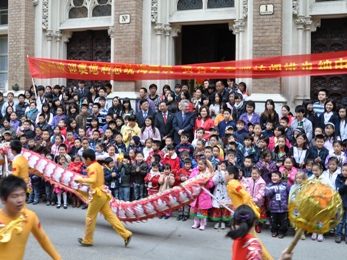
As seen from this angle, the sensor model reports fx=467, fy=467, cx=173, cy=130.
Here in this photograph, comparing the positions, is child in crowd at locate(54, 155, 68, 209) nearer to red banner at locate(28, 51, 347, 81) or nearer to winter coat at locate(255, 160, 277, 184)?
red banner at locate(28, 51, 347, 81)

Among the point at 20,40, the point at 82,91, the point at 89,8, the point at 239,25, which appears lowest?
the point at 82,91

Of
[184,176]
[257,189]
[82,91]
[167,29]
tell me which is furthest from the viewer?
[167,29]

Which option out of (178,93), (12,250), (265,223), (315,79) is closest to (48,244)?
(12,250)

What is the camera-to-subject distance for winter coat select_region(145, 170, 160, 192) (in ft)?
30.1

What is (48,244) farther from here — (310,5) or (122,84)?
(310,5)

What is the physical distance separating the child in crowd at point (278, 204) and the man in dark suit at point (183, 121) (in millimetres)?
2649

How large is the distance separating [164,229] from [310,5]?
24.9 ft

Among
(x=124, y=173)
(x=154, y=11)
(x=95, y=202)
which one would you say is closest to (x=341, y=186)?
(x=95, y=202)

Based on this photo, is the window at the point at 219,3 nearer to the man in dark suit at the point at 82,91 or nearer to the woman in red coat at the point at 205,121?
the man in dark suit at the point at 82,91

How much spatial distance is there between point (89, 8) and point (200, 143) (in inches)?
308

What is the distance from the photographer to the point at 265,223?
8.64 meters

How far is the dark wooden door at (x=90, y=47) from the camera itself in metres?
15.2

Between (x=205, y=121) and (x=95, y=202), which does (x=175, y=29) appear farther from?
(x=95, y=202)

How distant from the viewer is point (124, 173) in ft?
31.7
